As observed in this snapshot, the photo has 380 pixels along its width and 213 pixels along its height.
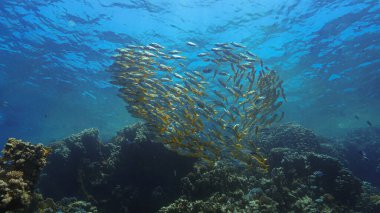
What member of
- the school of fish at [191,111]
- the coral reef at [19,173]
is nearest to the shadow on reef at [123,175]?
the school of fish at [191,111]

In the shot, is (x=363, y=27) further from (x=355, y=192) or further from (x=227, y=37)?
(x=355, y=192)

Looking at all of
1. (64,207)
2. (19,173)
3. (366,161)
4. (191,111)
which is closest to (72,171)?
(64,207)

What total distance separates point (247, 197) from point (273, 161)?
473 cm

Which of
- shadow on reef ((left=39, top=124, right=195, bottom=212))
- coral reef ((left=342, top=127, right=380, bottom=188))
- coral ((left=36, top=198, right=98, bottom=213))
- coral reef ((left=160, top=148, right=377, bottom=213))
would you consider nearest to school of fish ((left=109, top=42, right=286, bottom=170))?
coral reef ((left=160, top=148, right=377, bottom=213))

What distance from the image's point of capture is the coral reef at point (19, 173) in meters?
5.08

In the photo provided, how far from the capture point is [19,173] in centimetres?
559

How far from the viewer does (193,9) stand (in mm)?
18031

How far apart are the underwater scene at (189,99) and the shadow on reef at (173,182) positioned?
0.05 meters

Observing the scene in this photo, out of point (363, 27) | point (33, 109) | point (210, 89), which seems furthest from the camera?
point (33, 109)

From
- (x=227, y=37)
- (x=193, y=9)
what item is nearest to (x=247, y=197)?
(x=193, y=9)

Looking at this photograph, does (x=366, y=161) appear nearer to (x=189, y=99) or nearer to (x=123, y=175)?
(x=189, y=99)

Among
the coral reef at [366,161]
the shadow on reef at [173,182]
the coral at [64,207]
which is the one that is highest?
the coral reef at [366,161]

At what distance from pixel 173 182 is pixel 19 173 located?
5640mm

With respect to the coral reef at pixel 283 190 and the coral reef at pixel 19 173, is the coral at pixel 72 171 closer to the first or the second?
the coral reef at pixel 283 190
